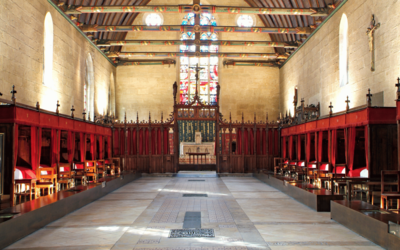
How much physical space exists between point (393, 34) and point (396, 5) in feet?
2.45

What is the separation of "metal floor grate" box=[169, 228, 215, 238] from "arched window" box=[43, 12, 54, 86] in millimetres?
9141

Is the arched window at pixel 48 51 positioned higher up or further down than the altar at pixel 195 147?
higher up

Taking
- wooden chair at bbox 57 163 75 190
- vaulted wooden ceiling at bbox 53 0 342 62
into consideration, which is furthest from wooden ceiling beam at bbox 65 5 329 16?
wooden chair at bbox 57 163 75 190

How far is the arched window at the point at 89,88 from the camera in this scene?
16984 millimetres

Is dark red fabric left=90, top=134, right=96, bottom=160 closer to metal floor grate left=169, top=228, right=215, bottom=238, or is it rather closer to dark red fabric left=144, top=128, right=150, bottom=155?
dark red fabric left=144, top=128, right=150, bottom=155

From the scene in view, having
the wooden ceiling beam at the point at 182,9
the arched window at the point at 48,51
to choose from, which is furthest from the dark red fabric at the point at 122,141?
the wooden ceiling beam at the point at 182,9

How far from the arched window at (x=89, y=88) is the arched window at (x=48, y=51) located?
4.25 meters

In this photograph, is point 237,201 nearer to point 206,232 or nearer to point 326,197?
point 326,197

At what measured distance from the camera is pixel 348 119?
9.46 m

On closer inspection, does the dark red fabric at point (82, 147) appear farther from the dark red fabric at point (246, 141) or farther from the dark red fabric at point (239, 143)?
the dark red fabric at point (246, 141)

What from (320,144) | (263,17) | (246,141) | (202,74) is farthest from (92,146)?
(263,17)

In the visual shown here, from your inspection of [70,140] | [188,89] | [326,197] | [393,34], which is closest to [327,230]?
[326,197]

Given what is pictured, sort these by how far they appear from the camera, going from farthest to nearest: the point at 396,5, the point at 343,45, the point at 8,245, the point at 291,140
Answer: the point at 291,140
the point at 343,45
the point at 396,5
the point at 8,245

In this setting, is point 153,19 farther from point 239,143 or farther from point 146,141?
point 239,143
